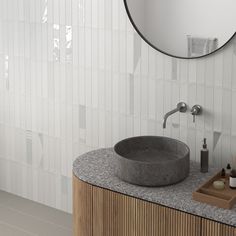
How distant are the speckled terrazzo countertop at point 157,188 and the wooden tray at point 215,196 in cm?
2

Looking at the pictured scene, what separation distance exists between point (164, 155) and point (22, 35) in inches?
48.8

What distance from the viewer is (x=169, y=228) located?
9.47ft

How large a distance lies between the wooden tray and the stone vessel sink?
0.54ft

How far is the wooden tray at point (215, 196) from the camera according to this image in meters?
2.81

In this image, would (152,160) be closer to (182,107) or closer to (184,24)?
(182,107)

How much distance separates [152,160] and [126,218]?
0.40m

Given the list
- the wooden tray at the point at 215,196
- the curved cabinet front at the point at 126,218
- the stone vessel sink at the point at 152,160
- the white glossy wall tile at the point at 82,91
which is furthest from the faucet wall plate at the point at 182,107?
the curved cabinet front at the point at 126,218

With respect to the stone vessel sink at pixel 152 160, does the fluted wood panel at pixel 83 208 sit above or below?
below

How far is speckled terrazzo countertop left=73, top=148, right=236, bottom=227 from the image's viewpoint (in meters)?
2.79

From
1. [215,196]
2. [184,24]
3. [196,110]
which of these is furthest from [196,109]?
[215,196]

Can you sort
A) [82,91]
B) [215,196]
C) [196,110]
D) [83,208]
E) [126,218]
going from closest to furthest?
1. [215,196]
2. [126,218]
3. [83,208]
4. [196,110]
5. [82,91]

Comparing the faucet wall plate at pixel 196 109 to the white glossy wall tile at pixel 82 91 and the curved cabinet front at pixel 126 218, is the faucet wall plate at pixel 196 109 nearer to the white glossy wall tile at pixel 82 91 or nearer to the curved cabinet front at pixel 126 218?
the white glossy wall tile at pixel 82 91

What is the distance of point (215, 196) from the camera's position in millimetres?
2893

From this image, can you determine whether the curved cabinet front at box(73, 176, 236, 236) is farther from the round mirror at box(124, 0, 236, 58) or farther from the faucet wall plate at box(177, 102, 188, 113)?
the round mirror at box(124, 0, 236, 58)
